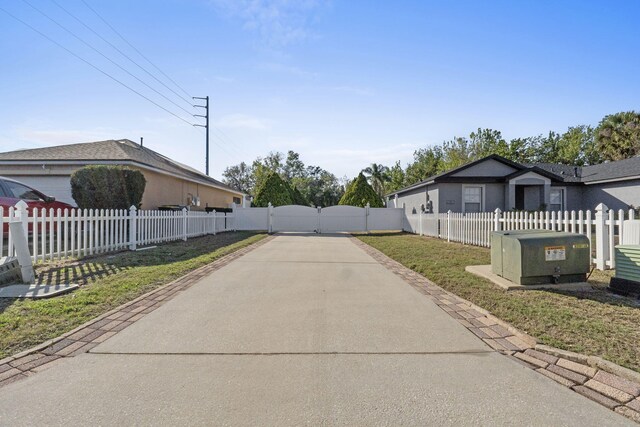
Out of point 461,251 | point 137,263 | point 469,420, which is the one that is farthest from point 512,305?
point 137,263

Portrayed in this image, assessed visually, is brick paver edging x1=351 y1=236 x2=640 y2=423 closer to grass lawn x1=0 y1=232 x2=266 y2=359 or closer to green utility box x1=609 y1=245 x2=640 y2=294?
green utility box x1=609 y1=245 x2=640 y2=294

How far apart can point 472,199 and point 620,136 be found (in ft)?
72.9

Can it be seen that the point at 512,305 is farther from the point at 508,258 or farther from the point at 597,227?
the point at 597,227

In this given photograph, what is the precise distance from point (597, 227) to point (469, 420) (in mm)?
6841

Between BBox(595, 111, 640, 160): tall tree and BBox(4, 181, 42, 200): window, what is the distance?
39.5 meters

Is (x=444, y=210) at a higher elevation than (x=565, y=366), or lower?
higher

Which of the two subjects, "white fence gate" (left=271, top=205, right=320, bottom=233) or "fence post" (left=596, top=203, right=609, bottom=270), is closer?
"fence post" (left=596, top=203, right=609, bottom=270)

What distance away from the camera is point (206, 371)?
3086mm

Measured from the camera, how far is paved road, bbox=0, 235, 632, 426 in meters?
2.46

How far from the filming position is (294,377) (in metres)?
2.99

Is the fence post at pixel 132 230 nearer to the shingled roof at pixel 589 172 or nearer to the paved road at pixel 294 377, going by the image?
the paved road at pixel 294 377

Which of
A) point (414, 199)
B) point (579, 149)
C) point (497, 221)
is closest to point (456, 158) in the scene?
point (579, 149)

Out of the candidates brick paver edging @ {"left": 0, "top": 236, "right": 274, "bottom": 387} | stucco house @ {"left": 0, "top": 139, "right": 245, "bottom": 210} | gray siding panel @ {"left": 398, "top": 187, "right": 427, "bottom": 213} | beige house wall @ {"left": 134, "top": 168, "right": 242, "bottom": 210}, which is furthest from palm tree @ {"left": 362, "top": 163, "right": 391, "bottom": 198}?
brick paver edging @ {"left": 0, "top": 236, "right": 274, "bottom": 387}

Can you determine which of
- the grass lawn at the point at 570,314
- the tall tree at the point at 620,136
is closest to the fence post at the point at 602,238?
the grass lawn at the point at 570,314
